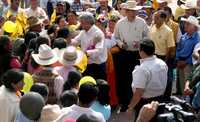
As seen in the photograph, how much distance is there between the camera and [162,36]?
9.82 m

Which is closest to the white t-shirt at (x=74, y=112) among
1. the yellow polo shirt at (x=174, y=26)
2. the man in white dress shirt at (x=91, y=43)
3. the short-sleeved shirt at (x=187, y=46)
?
the man in white dress shirt at (x=91, y=43)

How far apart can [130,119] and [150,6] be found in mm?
3803

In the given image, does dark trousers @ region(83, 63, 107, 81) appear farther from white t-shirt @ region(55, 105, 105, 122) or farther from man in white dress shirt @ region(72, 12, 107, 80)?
white t-shirt @ region(55, 105, 105, 122)

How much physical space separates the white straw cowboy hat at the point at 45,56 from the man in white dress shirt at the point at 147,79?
1172 mm

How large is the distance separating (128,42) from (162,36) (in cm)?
67

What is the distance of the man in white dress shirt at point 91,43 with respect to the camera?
8.95 m

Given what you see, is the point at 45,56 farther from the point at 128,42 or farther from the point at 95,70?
the point at 128,42

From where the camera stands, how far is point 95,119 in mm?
4676

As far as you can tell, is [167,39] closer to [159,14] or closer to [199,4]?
[159,14]

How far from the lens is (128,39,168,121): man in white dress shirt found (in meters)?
6.78

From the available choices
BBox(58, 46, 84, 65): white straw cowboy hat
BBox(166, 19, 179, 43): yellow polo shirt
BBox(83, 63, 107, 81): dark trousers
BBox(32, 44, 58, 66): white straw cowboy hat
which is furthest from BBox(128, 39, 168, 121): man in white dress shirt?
BBox(166, 19, 179, 43): yellow polo shirt

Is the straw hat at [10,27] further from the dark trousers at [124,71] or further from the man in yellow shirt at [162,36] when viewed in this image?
the man in yellow shirt at [162,36]

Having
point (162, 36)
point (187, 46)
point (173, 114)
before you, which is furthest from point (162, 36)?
point (173, 114)

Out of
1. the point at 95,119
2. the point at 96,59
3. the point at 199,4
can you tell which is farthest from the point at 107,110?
the point at 199,4
